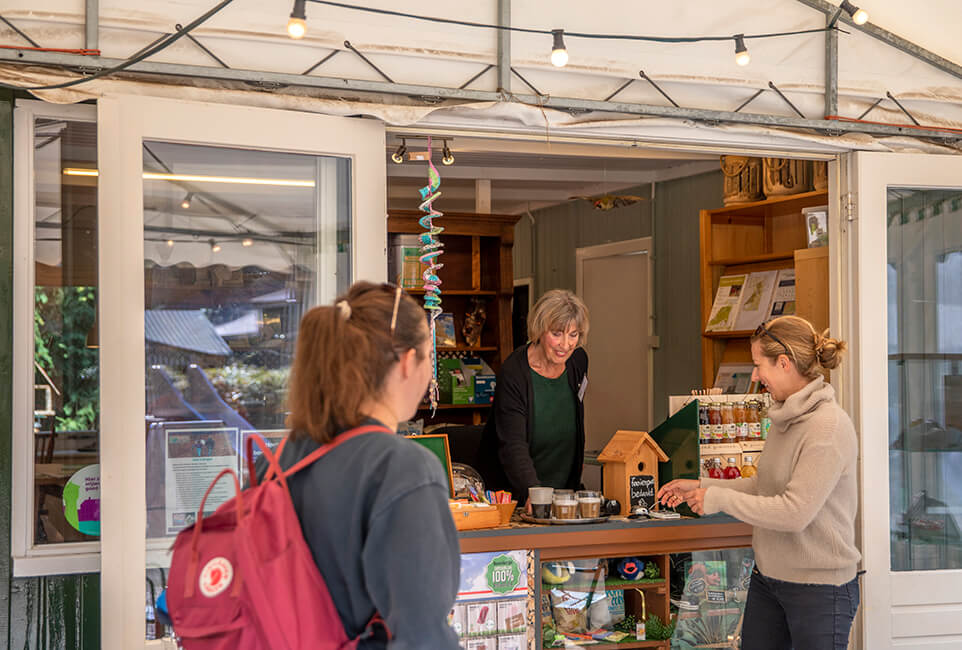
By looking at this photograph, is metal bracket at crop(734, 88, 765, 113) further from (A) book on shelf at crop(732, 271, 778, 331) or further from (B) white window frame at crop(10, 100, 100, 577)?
(B) white window frame at crop(10, 100, 100, 577)

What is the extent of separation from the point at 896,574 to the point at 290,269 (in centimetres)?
276

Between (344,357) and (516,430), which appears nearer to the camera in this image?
(344,357)

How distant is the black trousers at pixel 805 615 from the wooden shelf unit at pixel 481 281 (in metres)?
4.42

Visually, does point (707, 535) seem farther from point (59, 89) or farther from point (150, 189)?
point (59, 89)

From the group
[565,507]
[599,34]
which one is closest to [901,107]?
[599,34]

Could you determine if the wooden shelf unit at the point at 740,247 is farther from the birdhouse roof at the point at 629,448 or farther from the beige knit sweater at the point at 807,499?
the beige knit sweater at the point at 807,499

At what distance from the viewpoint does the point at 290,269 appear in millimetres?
3562

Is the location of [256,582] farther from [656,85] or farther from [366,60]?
[656,85]

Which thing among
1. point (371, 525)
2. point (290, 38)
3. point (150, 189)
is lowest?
point (371, 525)

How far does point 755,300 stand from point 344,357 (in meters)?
4.77

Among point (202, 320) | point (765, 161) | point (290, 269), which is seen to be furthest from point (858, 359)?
point (202, 320)

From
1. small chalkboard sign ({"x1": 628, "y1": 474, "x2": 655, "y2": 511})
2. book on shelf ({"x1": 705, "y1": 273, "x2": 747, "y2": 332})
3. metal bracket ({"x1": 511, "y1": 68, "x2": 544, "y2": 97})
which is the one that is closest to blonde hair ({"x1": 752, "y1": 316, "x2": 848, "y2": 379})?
small chalkboard sign ({"x1": 628, "y1": 474, "x2": 655, "y2": 511})

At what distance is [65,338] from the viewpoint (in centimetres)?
337

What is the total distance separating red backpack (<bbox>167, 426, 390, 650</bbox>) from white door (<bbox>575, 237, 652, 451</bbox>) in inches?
251
